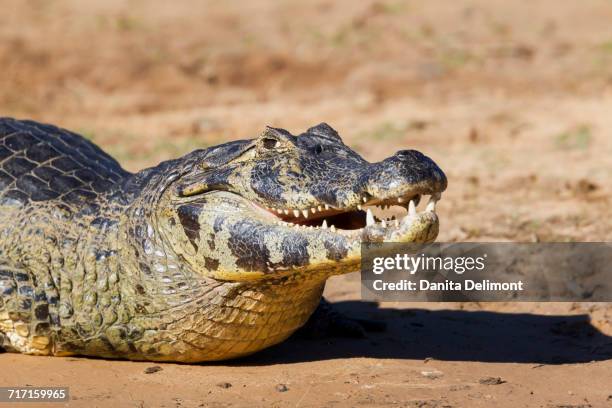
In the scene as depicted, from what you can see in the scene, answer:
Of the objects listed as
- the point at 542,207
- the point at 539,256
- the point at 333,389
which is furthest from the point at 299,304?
the point at 542,207

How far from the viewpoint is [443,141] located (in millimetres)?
10938

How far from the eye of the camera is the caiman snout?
14.4 ft

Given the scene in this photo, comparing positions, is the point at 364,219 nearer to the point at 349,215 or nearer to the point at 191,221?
the point at 349,215

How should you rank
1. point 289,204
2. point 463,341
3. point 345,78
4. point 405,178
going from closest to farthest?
1. point 405,178
2. point 289,204
3. point 463,341
4. point 345,78

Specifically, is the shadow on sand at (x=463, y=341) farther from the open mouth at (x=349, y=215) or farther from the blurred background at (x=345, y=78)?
the blurred background at (x=345, y=78)

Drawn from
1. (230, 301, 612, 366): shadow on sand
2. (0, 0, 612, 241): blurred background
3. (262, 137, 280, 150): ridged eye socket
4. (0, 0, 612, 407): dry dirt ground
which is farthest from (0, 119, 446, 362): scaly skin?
(0, 0, 612, 241): blurred background

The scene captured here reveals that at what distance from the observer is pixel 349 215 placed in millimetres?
4863

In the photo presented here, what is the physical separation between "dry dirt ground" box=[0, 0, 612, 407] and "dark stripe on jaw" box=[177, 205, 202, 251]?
0.71 metres

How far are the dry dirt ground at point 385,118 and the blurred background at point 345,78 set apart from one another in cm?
3

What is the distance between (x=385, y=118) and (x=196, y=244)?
725 centimetres

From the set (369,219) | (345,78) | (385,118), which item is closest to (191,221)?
(369,219)

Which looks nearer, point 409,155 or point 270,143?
point 409,155

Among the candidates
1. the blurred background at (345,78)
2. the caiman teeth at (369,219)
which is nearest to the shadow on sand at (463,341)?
the caiman teeth at (369,219)

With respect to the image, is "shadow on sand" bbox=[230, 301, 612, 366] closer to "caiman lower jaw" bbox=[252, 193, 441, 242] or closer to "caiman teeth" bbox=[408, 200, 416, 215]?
"caiman lower jaw" bbox=[252, 193, 441, 242]
